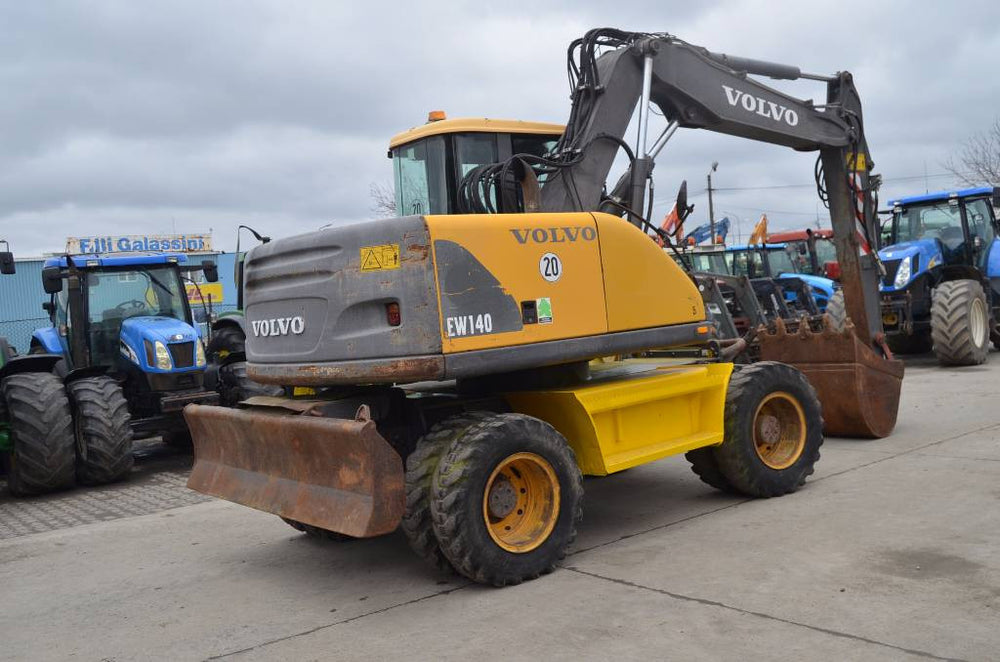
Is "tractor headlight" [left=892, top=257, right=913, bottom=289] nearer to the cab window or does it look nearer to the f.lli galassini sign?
the cab window

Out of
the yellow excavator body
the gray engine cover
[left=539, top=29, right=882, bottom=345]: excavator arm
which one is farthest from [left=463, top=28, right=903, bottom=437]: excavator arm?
the gray engine cover

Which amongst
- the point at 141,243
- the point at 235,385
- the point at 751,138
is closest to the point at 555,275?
the point at 751,138

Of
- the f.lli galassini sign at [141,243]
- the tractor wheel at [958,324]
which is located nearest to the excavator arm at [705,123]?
the tractor wheel at [958,324]

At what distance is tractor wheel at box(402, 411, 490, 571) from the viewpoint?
204 inches

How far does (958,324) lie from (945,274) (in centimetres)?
201

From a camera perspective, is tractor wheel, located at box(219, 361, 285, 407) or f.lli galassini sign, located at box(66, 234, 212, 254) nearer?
tractor wheel, located at box(219, 361, 285, 407)

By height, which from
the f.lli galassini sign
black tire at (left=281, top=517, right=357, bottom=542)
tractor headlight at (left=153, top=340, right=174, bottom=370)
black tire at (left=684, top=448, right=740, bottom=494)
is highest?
the f.lli galassini sign

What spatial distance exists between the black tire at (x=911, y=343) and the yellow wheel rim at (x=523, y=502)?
1259 centimetres

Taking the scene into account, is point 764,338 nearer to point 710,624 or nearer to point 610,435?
point 610,435

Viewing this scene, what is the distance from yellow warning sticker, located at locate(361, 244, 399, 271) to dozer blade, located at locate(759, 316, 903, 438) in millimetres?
4942

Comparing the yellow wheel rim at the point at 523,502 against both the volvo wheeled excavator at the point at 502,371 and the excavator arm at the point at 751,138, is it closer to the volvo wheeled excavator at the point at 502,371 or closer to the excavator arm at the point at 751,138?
the volvo wheeled excavator at the point at 502,371

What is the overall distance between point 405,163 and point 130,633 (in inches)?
146

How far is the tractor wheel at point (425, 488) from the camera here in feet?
17.0

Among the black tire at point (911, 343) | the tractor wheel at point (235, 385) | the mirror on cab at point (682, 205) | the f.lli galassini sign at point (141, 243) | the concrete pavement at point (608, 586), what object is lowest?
the concrete pavement at point (608, 586)
